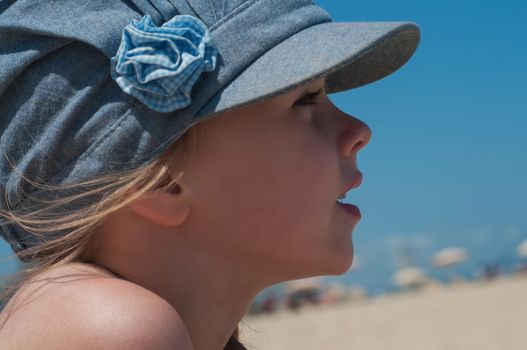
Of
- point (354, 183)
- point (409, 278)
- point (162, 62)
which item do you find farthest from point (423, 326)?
point (409, 278)

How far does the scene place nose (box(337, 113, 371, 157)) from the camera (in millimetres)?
1979

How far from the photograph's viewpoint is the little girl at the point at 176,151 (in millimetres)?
1751

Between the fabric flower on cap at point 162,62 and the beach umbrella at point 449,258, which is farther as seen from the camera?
the beach umbrella at point 449,258

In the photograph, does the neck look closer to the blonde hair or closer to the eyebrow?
the blonde hair

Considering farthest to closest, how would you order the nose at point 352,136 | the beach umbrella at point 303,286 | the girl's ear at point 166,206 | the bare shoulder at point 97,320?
1. the beach umbrella at point 303,286
2. the nose at point 352,136
3. the girl's ear at point 166,206
4. the bare shoulder at point 97,320

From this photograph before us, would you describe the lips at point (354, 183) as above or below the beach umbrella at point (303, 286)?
above

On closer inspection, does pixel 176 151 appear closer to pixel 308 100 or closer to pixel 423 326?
pixel 308 100

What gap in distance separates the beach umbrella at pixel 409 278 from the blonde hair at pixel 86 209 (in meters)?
26.3

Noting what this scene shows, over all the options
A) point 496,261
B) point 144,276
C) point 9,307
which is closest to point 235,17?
point 144,276

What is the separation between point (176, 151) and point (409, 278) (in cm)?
2731

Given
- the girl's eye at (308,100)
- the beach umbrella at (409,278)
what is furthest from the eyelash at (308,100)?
the beach umbrella at (409,278)

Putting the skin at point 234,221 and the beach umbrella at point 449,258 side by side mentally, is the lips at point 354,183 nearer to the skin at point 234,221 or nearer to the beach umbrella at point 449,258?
Result: the skin at point 234,221

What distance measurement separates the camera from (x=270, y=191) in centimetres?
188

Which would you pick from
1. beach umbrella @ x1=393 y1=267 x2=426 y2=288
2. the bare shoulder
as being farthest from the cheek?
beach umbrella @ x1=393 y1=267 x2=426 y2=288
